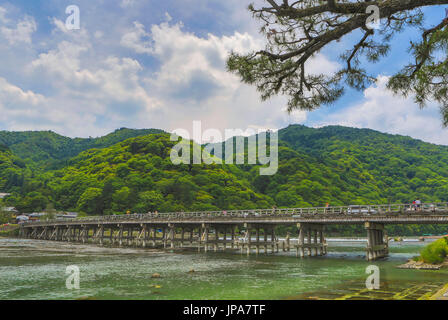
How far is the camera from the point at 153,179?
87250 millimetres

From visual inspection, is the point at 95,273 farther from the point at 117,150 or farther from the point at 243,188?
the point at 117,150

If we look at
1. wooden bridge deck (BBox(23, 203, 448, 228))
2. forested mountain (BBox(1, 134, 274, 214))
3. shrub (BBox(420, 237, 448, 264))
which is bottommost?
shrub (BBox(420, 237, 448, 264))

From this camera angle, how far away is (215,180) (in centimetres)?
9194

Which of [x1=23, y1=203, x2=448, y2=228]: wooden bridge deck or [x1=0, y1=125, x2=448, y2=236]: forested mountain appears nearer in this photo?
[x1=23, y1=203, x2=448, y2=228]: wooden bridge deck

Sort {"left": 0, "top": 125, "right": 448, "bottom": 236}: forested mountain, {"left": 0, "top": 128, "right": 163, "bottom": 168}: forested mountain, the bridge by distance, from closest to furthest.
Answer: the bridge → {"left": 0, "top": 125, "right": 448, "bottom": 236}: forested mountain → {"left": 0, "top": 128, "right": 163, "bottom": 168}: forested mountain

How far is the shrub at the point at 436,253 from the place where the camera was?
24.7 m

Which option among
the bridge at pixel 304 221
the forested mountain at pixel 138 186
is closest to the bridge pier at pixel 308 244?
the bridge at pixel 304 221

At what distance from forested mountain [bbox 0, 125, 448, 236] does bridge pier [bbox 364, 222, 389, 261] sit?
4823cm

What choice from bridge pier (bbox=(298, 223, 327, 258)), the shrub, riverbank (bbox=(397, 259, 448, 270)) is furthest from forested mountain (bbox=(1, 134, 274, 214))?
riverbank (bbox=(397, 259, 448, 270))

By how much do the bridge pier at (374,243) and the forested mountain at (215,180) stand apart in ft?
158

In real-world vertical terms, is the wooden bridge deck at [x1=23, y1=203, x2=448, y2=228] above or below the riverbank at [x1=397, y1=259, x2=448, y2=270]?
above

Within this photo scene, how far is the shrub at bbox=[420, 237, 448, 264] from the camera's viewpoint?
24656 millimetres

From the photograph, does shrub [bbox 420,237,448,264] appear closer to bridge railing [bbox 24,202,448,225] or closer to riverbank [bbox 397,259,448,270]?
riverbank [bbox 397,259,448,270]

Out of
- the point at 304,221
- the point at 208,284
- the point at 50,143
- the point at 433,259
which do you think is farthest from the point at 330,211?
the point at 50,143
